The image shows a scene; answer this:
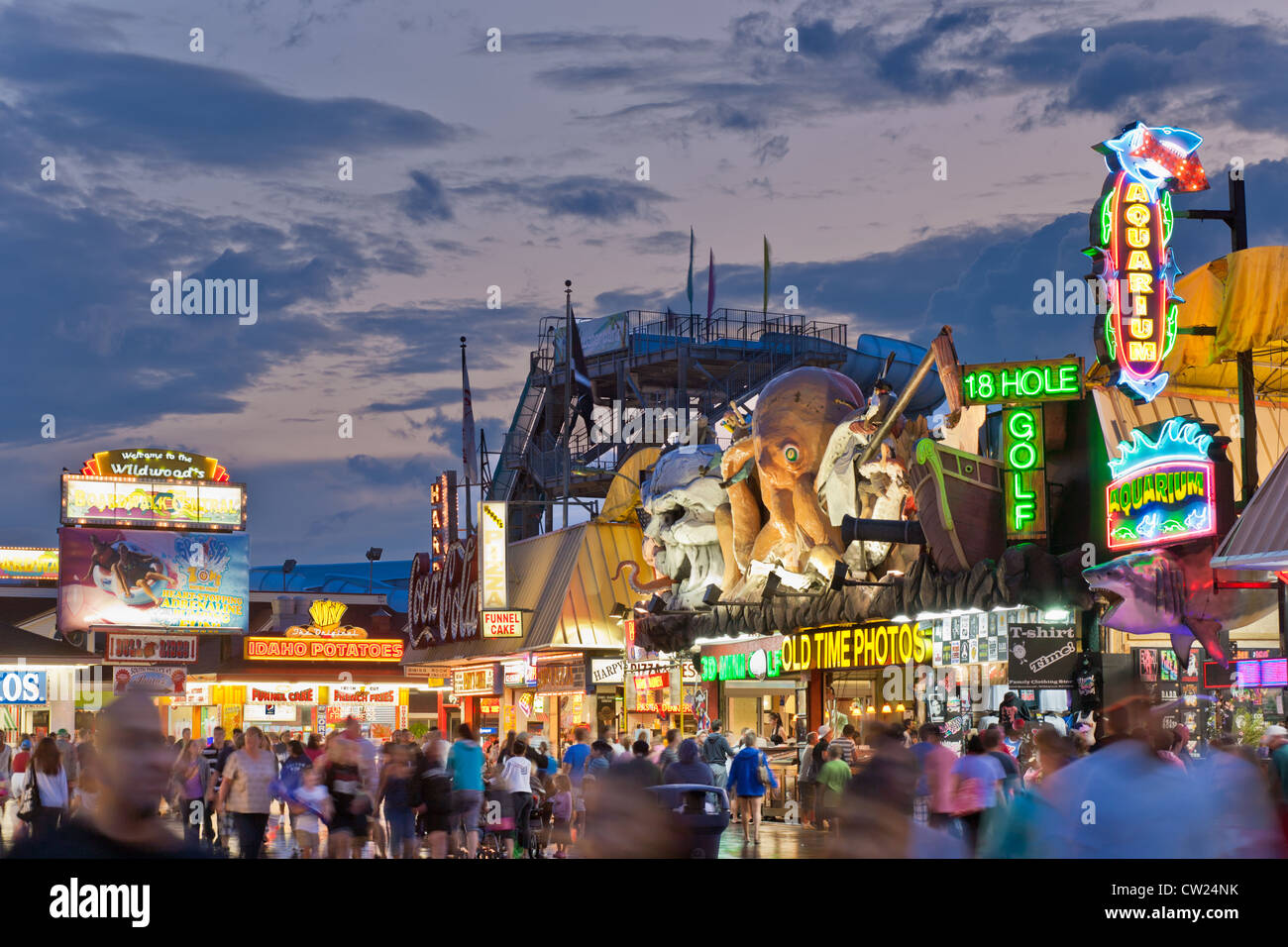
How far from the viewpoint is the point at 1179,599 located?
22.1m

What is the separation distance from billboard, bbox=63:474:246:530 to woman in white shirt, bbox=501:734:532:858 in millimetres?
44518

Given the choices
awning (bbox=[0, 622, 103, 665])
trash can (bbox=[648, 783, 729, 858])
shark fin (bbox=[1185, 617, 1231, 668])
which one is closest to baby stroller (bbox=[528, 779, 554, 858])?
trash can (bbox=[648, 783, 729, 858])

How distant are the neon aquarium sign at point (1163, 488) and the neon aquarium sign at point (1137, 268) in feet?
2.53

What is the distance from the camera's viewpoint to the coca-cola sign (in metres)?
49.1

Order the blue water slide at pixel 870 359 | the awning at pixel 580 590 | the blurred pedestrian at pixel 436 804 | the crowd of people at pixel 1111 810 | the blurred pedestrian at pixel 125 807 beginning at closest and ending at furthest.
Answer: the blurred pedestrian at pixel 125 807, the crowd of people at pixel 1111 810, the blurred pedestrian at pixel 436 804, the awning at pixel 580 590, the blue water slide at pixel 870 359

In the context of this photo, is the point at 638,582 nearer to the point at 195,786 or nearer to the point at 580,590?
the point at 580,590

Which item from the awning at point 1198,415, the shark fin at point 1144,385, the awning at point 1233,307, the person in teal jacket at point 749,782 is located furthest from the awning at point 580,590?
the shark fin at point 1144,385

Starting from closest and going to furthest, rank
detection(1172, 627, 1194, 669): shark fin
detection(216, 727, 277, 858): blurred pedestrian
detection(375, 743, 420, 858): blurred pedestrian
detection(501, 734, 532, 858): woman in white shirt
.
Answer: detection(375, 743, 420, 858): blurred pedestrian, detection(216, 727, 277, 858): blurred pedestrian, detection(501, 734, 532, 858): woman in white shirt, detection(1172, 627, 1194, 669): shark fin

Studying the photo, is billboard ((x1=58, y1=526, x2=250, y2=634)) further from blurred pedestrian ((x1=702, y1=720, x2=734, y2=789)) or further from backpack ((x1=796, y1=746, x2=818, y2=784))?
backpack ((x1=796, y1=746, x2=818, y2=784))

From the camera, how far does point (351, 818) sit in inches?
609

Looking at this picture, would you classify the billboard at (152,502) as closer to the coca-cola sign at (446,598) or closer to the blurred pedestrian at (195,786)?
the coca-cola sign at (446,598)

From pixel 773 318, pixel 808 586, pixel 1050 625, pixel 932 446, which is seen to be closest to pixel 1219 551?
pixel 1050 625

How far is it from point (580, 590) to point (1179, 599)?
77.1 feet

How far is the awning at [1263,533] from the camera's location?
55.0ft
